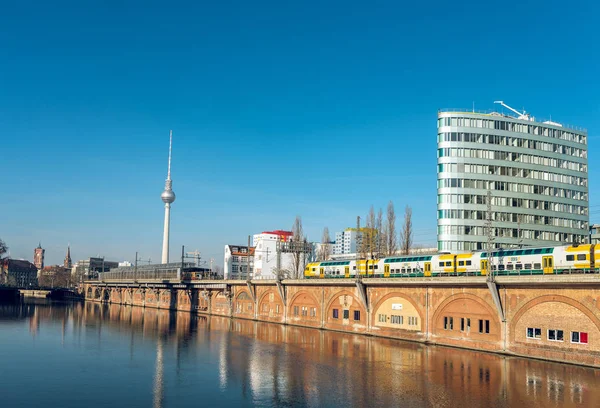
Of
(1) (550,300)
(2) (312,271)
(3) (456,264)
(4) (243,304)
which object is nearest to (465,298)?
(3) (456,264)

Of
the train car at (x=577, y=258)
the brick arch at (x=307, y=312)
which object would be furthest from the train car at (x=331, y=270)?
the train car at (x=577, y=258)

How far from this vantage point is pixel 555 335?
50906 mm

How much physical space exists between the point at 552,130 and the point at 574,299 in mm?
62692

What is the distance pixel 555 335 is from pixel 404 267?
25.0m

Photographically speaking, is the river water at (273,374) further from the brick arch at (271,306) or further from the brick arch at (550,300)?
the brick arch at (271,306)

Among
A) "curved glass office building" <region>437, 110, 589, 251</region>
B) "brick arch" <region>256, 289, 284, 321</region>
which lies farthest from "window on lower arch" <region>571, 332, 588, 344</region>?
"brick arch" <region>256, 289, 284, 321</region>

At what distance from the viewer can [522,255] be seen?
5856 cm

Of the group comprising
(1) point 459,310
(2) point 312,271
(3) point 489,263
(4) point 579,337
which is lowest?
(4) point 579,337

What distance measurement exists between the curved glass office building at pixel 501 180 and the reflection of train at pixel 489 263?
2262 cm

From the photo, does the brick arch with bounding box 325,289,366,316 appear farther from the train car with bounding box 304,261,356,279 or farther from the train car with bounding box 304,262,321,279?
the train car with bounding box 304,262,321,279

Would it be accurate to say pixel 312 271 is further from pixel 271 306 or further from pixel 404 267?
pixel 404 267

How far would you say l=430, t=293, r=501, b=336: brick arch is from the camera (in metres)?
56.7

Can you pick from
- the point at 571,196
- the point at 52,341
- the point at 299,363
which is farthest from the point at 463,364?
the point at 571,196

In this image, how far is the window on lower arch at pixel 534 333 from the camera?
52.3 meters
